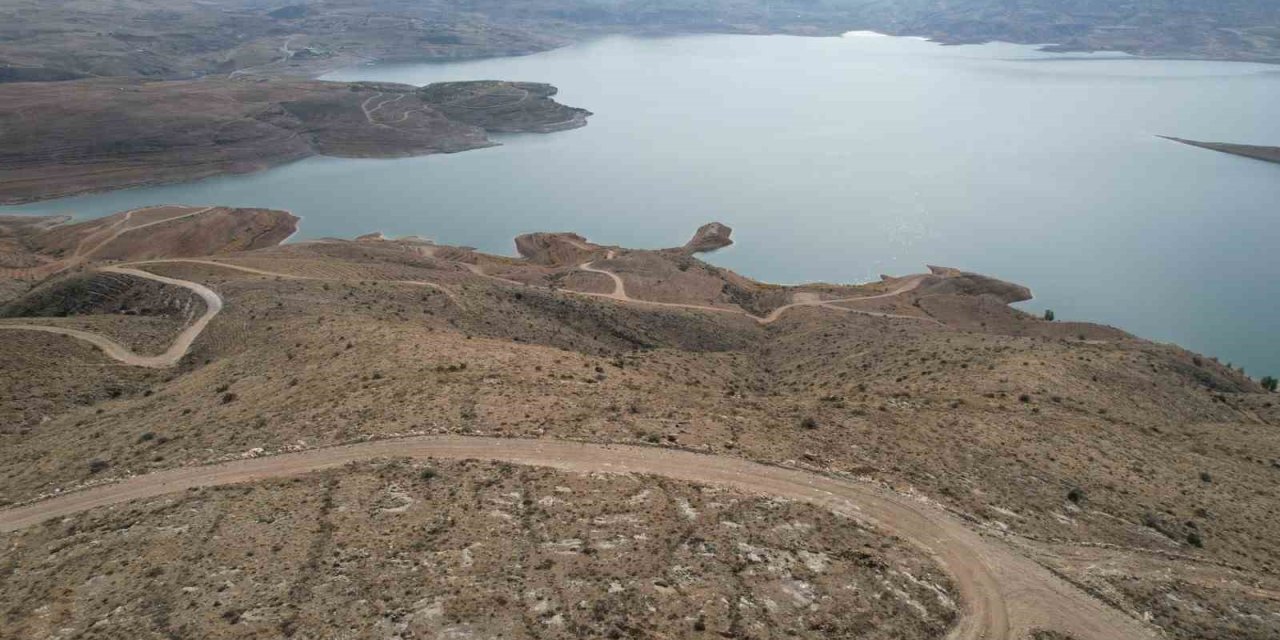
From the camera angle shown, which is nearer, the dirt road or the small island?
the dirt road

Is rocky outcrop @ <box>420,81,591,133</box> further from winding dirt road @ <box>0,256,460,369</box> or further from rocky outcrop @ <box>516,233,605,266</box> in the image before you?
winding dirt road @ <box>0,256,460,369</box>

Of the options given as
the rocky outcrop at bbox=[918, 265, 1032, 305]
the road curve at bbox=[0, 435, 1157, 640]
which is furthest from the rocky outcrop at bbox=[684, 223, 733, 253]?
the road curve at bbox=[0, 435, 1157, 640]

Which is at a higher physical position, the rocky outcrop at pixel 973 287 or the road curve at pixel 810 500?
the road curve at pixel 810 500

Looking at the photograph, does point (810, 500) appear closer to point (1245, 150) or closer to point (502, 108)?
point (502, 108)

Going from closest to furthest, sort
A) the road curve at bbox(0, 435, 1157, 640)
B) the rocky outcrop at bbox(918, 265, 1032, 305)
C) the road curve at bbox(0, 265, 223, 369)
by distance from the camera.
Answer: the road curve at bbox(0, 435, 1157, 640)
the road curve at bbox(0, 265, 223, 369)
the rocky outcrop at bbox(918, 265, 1032, 305)

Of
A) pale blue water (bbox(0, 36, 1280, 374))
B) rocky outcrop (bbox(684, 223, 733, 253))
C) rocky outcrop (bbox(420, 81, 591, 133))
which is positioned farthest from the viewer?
rocky outcrop (bbox(420, 81, 591, 133))

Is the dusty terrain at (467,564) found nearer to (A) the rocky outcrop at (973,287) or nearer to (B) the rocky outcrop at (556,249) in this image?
(B) the rocky outcrop at (556,249)

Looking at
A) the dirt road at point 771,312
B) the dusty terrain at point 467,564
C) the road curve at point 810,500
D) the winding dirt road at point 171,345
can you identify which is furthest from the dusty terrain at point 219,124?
the dusty terrain at point 467,564
